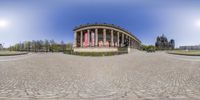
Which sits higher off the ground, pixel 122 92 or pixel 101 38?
pixel 101 38

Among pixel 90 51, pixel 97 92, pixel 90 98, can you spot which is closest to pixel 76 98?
pixel 90 98

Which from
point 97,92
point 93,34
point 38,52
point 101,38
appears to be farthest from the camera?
point 38,52

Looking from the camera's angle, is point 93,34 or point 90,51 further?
point 93,34

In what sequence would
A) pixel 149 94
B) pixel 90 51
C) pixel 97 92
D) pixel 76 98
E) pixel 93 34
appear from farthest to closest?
pixel 93 34 < pixel 90 51 < pixel 97 92 < pixel 149 94 < pixel 76 98

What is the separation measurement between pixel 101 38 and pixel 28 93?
3000cm

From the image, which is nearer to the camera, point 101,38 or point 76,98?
point 76,98

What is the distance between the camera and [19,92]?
5.09 m

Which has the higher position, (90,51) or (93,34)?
(93,34)

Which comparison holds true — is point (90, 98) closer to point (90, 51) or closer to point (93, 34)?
point (90, 51)

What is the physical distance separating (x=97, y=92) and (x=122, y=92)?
2.82 ft

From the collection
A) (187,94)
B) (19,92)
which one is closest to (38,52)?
(19,92)

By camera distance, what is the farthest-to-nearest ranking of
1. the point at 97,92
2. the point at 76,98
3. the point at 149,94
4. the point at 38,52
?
the point at 38,52, the point at 97,92, the point at 149,94, the point at 76,98

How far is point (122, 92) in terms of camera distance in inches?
203

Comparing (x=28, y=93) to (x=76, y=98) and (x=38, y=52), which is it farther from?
(x=38, y=52)
